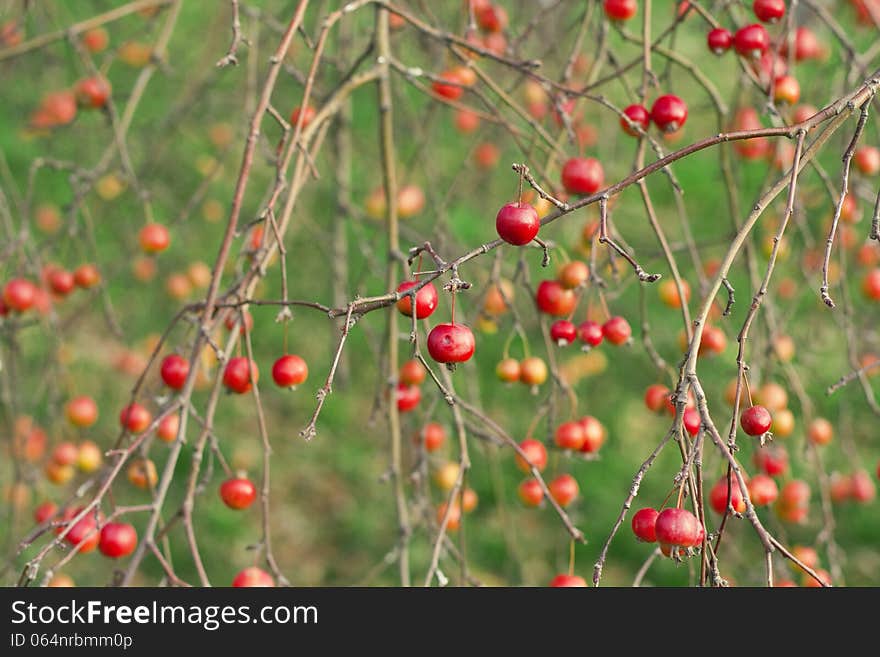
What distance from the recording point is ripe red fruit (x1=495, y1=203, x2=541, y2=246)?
1452 millimetres

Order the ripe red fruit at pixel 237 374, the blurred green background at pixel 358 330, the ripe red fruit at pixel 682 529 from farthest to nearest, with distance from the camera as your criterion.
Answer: the blurred green background at pixel 358 330
the ripe red fruit at pixel 237 374
the ripe red fruit at pixel 682 529

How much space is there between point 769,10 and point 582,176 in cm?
55

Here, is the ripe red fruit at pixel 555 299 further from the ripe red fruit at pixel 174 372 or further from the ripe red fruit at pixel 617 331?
the ripe red fruit at pixel 174 372

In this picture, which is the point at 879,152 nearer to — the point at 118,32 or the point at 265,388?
the point at 265,388

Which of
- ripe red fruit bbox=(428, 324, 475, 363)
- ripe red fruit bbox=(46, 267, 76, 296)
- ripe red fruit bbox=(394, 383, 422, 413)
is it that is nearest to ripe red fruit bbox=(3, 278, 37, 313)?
ripe red fruit bbox=(46, 267, 76, 296)

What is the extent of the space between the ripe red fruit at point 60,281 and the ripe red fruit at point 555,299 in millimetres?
1429

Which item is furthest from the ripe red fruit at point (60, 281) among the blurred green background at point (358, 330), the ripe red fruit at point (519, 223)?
the ripe red fruit at point (519, 223)

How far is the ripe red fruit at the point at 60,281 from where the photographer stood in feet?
9.32

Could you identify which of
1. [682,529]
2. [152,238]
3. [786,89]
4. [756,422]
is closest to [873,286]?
[786,89]

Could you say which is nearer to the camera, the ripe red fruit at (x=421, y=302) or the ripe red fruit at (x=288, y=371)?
the ripe red fruit at (x=421, y=302)

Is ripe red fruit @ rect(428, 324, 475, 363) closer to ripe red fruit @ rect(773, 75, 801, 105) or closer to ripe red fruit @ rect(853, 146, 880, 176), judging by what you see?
ripe red fruit @ rect(773, 75, 801, 105)

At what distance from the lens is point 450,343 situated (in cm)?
148
